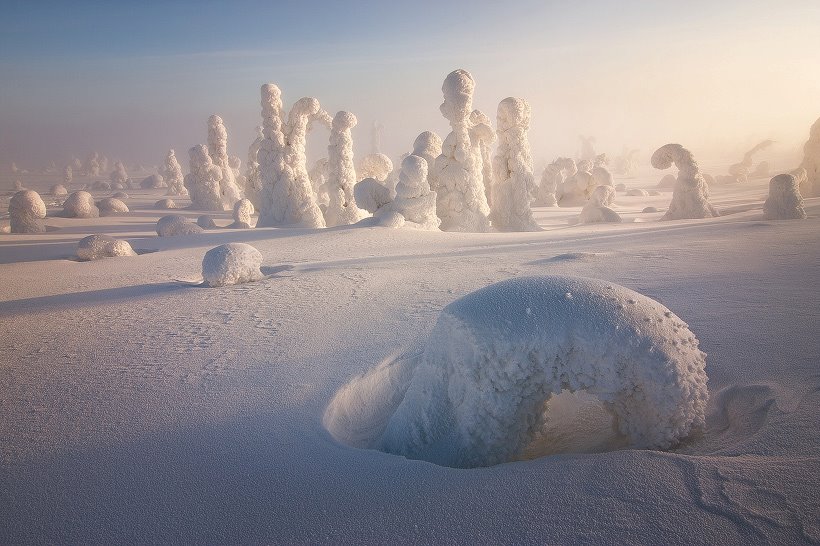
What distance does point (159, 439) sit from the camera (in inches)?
86.5

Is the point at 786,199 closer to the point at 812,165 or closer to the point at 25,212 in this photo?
the point at 812,165

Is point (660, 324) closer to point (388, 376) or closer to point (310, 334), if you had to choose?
point (388, 376)

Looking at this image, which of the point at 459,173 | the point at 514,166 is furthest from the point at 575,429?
the point at 514,166

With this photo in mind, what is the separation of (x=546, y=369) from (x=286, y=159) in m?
12.9

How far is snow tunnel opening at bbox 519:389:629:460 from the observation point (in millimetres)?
2164

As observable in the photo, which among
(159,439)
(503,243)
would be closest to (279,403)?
(159,439)

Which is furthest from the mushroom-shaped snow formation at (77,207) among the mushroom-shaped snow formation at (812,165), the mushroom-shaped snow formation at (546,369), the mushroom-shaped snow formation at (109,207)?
the mushroom-shaped snow formation at (812,165)

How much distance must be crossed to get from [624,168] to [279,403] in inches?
1937

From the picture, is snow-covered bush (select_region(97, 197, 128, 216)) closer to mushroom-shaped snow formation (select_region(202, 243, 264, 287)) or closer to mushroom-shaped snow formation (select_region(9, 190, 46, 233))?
mushroom-shaped snow formation (select_region(9, 190, 46, 233))

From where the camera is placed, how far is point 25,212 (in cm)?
1209

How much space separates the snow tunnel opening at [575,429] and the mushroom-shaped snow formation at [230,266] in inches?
169

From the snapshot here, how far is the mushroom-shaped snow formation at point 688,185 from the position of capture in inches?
475

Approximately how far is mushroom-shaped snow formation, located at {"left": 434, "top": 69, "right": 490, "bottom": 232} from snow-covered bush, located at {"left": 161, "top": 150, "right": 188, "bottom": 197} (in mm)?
21540

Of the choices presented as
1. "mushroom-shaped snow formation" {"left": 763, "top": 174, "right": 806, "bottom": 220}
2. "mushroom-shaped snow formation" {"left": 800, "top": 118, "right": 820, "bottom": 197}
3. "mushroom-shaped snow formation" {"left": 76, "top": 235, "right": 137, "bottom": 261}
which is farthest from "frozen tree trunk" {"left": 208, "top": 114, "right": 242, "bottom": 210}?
"mushroom-shaped snow formation" {"left": 800, "top": 118, "right": 820, "bottom": 197}
